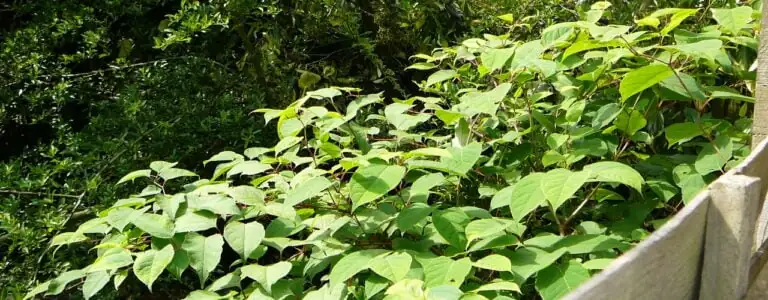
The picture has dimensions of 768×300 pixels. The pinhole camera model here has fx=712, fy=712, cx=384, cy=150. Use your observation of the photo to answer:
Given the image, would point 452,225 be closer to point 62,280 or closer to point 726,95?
point 726,95

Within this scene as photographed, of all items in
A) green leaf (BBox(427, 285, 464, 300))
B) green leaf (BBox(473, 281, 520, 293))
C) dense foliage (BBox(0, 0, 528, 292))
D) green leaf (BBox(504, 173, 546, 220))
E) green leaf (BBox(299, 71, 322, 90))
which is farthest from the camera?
green leaf (BBox(299, 71, 322, 90))

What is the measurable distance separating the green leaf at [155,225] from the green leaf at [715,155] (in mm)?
1182

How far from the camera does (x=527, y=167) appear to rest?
1.93 meters

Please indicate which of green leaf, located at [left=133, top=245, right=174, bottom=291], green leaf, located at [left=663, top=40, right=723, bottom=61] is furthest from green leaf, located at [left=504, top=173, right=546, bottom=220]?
green leaf, located at [left=133, top=245, right=174, bottom=291]

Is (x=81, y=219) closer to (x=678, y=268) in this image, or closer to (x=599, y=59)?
(x=599, y=59)

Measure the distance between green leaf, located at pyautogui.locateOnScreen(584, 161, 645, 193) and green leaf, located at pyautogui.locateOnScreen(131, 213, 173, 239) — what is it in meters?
0.87

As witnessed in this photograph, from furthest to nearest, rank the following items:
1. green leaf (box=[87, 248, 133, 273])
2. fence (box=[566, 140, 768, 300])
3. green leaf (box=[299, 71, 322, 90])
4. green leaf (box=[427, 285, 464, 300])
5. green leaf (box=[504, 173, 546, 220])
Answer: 1. green leaf (box=[299, 71, 322, 90])
2. green leaf (box=[87, 248, 133, 273])
3. green leaf (box=[504, 173, 546, 220])
4. green leaf (box=[427, 285, 464, 300])
5. fence (box=[566, 140, 768, 300])

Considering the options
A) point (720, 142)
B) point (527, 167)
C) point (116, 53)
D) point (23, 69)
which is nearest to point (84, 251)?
point (23, 69)

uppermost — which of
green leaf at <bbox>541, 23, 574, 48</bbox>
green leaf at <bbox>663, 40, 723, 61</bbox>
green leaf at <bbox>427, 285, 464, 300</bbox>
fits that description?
green leaf at <bbox>663, 40, 723, 61</bbox>

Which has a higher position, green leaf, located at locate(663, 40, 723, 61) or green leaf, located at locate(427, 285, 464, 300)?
→ green leaf, located at locate(663, 40, 723, 61)

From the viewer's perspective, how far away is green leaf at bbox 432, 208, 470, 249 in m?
1.47

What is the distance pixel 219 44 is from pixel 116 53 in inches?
16.7

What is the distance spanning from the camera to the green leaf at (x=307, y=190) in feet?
4.85

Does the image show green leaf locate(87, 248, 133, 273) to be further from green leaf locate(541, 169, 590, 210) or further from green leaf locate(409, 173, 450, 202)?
green leaf locate(541, 169, 590, 210)
